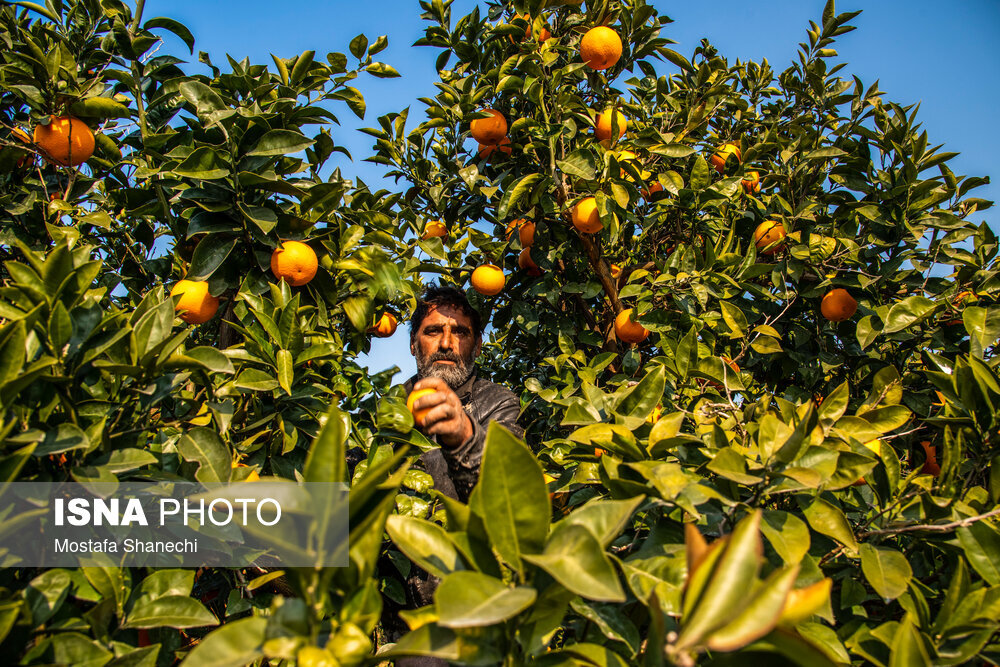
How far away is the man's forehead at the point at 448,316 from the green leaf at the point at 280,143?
1899 millimetres

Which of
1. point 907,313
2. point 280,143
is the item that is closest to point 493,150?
point 280,143

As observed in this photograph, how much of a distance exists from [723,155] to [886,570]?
2.13 meters

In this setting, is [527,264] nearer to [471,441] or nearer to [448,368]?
[448,368]

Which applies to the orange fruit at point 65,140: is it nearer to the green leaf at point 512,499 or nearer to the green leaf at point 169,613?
the green leaf at point 169,613

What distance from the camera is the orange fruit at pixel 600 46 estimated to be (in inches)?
87.8

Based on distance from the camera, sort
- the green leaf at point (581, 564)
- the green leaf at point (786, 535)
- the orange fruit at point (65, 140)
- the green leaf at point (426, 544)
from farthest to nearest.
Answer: the orange fruit at point (65, 140) < the green leaf at point (786, 535) < the green leaf at point (426, 544) < the green leaf at point (581, 564)

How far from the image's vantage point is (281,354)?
1182 mm

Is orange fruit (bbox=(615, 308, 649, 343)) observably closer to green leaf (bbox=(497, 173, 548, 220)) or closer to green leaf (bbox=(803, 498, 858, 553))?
green leaf (bbox=(497, 173, 548, 220))

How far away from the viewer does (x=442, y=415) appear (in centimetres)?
152

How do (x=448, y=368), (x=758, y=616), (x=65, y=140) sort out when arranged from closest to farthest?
1. (x=758, y=616)
2. (x=65, y=140)
3. (x=448, y=368)

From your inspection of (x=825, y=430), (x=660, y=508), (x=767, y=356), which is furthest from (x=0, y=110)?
(x=767, y=356)

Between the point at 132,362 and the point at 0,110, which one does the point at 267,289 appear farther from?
the point at 0,110

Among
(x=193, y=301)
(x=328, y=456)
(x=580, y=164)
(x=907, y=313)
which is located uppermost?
(x=580, y=164)

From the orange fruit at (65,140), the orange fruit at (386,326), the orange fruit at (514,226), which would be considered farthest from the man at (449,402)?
the orange fruit at (65,140)
